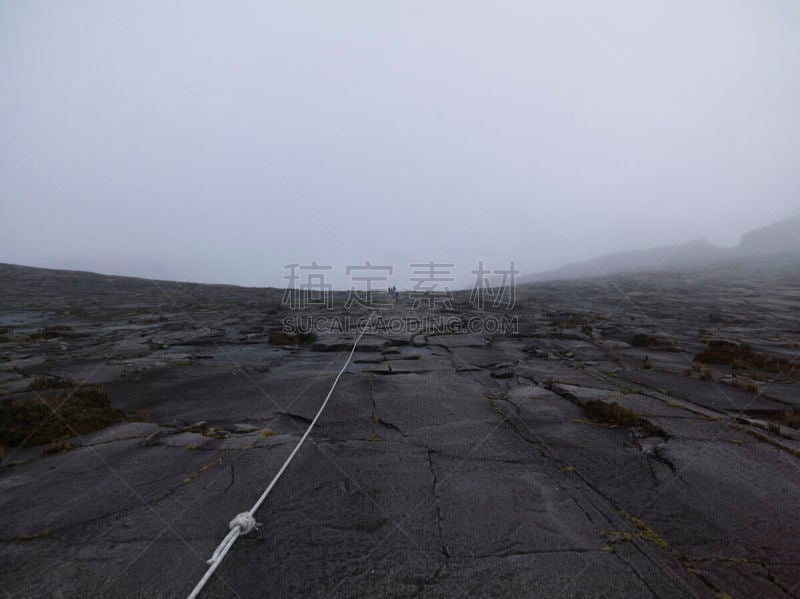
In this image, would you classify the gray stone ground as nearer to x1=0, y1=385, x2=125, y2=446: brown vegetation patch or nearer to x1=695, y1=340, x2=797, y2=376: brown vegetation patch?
x1=0, y1=385, x2=125, y2=446: brown vegetation patch

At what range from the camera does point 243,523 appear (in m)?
2.90

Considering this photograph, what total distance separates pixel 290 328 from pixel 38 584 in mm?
11273

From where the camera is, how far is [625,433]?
15.9 ft

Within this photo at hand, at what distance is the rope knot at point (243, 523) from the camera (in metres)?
2.89

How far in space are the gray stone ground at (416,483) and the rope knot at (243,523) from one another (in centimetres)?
11

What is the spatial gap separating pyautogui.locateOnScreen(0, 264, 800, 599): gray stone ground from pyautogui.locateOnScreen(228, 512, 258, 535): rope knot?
11cm

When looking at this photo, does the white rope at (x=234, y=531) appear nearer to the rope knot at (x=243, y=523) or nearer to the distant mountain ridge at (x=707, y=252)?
the rope knot at (x=243, y=523)

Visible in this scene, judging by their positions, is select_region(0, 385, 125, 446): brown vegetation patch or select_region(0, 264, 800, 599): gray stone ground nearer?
select_region(0, 264, 800, 599): gray stone ground

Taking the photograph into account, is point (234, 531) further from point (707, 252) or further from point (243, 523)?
point (707, 252)

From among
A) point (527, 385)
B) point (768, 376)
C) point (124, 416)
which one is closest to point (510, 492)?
point (527, 385)

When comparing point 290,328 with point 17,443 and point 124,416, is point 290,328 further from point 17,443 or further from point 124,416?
point 17,443

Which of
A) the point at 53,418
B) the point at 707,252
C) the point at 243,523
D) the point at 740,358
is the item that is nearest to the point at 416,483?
the point at 243,523

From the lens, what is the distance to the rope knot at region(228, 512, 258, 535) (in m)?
2.89

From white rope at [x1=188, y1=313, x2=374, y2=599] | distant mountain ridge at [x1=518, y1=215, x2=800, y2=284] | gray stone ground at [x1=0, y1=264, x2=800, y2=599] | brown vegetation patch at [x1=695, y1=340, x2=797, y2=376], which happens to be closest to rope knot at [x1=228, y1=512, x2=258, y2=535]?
white rope at [x1=188, y1=313, x2=374, y2=599]
